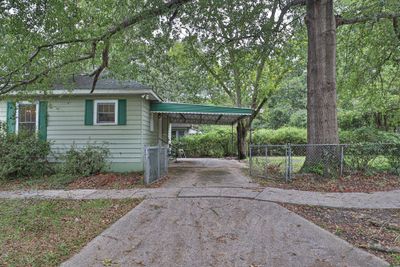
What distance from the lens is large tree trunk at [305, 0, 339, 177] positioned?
9.20 m

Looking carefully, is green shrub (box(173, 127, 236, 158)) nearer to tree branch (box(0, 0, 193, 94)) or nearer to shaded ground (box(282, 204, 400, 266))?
tree branch (box(0, 0, 193, 94))

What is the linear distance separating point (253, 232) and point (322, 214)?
176 cm

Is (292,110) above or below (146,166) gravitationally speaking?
above

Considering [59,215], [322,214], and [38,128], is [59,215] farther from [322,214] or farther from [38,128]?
[38,128]

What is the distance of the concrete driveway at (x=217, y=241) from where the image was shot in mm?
3689

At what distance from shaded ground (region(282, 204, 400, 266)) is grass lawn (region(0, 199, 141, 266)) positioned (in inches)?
143

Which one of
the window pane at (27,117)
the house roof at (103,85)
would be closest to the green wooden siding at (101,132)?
the house roof at (103,85)

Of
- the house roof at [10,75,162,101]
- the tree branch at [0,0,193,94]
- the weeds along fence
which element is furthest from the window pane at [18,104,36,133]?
the weeds along fence

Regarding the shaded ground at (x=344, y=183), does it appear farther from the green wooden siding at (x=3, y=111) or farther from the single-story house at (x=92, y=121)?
the green wooden siding at (x=3, y=111)

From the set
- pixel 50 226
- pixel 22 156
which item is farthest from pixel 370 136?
pixel 22 156

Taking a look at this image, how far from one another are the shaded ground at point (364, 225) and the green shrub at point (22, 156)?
828cm

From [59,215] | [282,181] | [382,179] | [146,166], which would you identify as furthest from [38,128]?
[382,179]

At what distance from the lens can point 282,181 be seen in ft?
29.2

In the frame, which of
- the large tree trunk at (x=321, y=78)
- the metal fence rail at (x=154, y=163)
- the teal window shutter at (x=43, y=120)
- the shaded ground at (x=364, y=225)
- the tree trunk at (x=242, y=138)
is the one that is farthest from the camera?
the tree trunk at (x=242, y=138)
